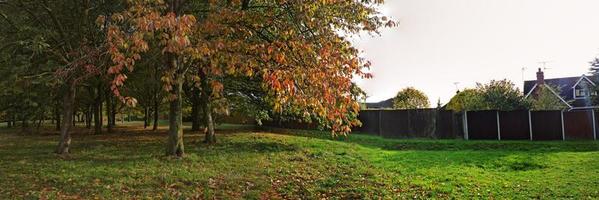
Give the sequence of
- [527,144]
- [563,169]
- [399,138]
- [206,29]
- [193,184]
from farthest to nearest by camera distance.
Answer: [399,138] → [527,144] → [563,169] → [193,184] → [206,29]

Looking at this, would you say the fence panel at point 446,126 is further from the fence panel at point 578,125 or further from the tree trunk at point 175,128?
the tree trunk at point 175,128

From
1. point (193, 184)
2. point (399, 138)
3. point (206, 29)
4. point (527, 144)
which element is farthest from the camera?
point (399, 138)

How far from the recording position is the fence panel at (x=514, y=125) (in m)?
23.0

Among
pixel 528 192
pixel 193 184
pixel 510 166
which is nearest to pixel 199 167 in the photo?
pixel 193 184

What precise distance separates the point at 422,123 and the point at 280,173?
14767mm

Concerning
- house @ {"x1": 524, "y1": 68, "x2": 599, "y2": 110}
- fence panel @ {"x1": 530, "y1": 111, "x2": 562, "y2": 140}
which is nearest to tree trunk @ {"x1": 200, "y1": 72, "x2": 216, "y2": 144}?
fence panel @ {"x1": 530, "y1": 111, "x2": 562, "y2": 140}

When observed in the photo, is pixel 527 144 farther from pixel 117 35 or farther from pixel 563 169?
pixel 117 35

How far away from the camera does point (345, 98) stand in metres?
8.38

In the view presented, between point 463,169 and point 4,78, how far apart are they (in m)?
14.2

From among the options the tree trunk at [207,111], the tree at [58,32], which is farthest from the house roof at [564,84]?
the tree at [58,32]

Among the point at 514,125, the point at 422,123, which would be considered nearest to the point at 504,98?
the point at 514,125

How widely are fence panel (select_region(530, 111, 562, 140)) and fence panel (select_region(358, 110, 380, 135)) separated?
777 centimetres

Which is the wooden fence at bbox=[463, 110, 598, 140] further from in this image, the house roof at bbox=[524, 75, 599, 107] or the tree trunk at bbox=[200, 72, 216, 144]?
the house roof at bbox=[524, 75, 599, 107]

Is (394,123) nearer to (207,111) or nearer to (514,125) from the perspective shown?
(514,125)
